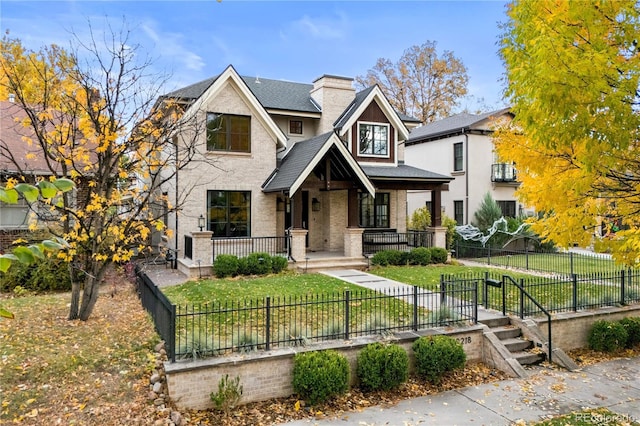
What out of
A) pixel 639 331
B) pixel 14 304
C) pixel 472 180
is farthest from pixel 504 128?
pixel 472 180

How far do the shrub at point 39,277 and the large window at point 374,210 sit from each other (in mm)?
12594

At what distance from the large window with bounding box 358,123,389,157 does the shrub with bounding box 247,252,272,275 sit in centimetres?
773

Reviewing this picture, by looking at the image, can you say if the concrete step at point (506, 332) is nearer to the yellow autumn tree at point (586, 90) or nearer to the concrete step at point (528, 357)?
the concrete step at point (528, 357)

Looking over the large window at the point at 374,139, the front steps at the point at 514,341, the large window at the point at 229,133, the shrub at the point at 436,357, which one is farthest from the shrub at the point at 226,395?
the large window at the point at 374,139

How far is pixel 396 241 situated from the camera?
66.9 ft

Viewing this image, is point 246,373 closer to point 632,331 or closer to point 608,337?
point 608,337

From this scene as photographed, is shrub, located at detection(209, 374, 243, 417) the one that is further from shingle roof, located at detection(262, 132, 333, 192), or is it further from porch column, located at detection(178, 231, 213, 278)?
shingle roof, located at detection(262, 132, 333, 192)

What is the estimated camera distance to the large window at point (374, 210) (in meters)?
21.5

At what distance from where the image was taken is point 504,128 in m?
9.82

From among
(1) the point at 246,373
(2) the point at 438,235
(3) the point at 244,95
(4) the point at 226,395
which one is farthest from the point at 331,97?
(4) the point at 226,395

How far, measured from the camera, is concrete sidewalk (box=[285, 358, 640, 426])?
6941 mm

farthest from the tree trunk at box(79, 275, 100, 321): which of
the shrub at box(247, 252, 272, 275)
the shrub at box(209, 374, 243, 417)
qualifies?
the shrub at box(247, 252, 272, 275)

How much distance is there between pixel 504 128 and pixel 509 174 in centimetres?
1898

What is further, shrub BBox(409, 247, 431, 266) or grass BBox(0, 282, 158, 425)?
shrub BBox(409, 247, 431, 266)
